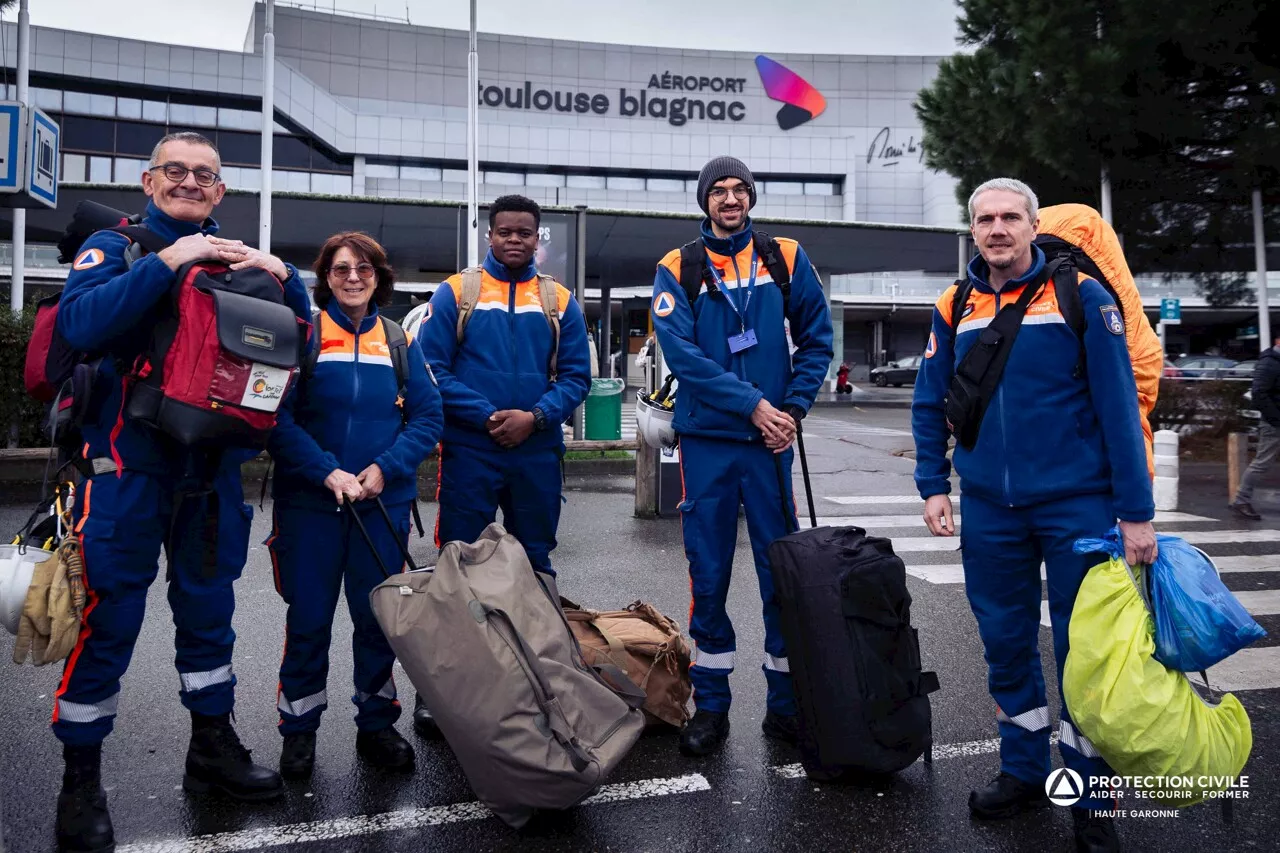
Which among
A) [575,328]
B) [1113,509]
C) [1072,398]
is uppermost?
[575,328]

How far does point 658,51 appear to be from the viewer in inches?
2058

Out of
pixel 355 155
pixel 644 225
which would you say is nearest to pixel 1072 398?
pixel 644 225

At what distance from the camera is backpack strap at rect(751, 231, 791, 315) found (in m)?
3.91

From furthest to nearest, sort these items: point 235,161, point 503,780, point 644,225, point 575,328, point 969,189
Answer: point 235,161, point 644,225, point 969,189, point 575,328, point 503,780

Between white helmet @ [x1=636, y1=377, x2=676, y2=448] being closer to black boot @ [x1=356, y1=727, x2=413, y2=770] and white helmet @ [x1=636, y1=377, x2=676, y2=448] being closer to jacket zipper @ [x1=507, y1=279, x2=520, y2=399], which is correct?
jacket zipper @ [x1=507, y1=279, x2=520, y2=399]

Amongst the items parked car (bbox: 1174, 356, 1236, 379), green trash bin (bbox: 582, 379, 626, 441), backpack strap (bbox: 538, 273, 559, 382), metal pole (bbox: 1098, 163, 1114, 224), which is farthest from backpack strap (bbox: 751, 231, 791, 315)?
parked car (bbox: 1174, 356, 1236, 379)

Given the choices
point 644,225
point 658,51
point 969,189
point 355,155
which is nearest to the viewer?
point 969,189

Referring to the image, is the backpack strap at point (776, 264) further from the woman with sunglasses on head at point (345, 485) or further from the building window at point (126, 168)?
the building window at point (126, 168)

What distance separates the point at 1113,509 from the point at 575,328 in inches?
93.9

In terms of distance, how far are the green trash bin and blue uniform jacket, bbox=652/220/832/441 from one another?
867 centimetres

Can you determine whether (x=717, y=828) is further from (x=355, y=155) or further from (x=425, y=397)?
(x=355, y=155)

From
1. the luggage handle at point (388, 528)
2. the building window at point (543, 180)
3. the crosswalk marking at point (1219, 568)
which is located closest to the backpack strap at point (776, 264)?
the luggage handle at point (388, 528)

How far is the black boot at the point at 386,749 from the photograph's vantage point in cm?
349

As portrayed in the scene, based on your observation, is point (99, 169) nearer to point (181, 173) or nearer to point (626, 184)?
point (626, 184)
